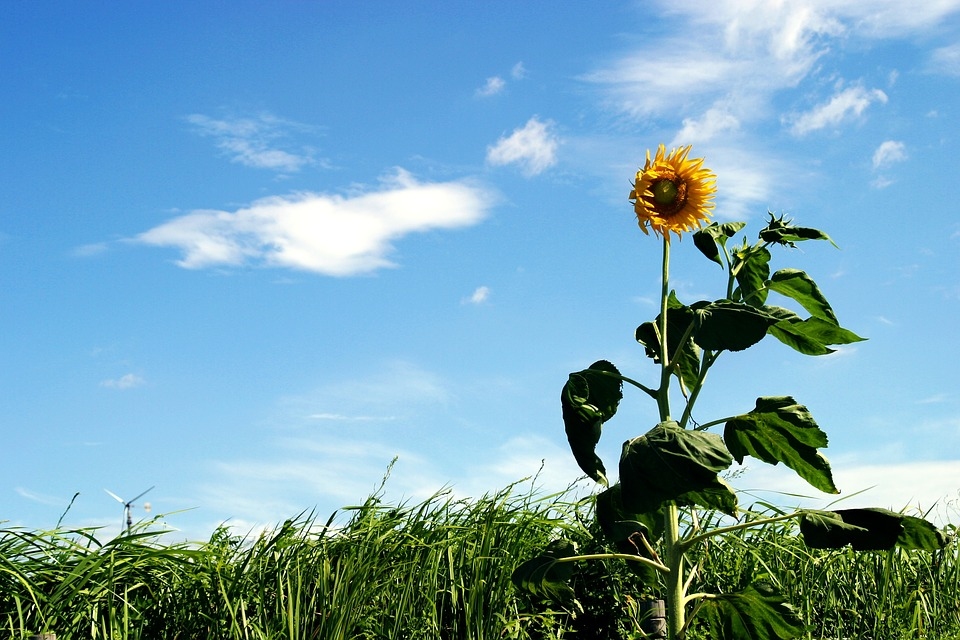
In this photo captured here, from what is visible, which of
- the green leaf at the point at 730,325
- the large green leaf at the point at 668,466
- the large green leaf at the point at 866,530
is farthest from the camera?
the large green leaf at the point at 866,530

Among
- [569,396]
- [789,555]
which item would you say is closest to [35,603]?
[569,396]

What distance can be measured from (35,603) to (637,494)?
2.07 meters

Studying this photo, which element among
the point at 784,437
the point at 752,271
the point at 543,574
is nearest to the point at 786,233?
the point at 752,271

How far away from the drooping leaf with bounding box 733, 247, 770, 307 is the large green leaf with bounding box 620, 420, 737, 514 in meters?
0.97

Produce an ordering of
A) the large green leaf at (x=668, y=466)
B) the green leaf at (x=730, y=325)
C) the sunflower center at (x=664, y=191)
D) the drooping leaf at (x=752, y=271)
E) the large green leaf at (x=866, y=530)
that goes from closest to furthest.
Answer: the large green leaf at (x=668, y=466) < the green leaf at (x=730, y=325) < the large green leaf at (x=866, y=530) < the sunflower center at (x=664, y=191) < the drooping leaf at (x=752, y=271)

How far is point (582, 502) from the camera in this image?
15.3 ft

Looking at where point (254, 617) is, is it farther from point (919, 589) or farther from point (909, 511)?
point (909, 511)

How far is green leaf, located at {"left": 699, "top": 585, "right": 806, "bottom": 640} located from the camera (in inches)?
141

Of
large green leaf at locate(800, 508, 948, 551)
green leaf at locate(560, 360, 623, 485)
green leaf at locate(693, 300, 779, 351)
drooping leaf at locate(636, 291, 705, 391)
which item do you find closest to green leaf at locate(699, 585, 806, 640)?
large green leaf at locate(800, 508, 948, 551)

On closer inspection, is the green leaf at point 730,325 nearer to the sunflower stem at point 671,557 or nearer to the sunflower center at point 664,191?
the sunflower stem at point 671,557

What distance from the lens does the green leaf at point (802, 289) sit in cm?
384

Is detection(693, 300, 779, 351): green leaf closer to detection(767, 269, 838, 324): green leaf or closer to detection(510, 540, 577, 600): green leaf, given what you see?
detection(767, 269, 838, 324): green leaf

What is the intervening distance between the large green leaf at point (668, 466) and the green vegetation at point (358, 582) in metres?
0.93

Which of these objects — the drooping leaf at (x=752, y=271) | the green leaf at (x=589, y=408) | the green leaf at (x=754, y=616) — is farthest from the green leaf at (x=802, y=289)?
the green leaf at (x=754, y=616)
